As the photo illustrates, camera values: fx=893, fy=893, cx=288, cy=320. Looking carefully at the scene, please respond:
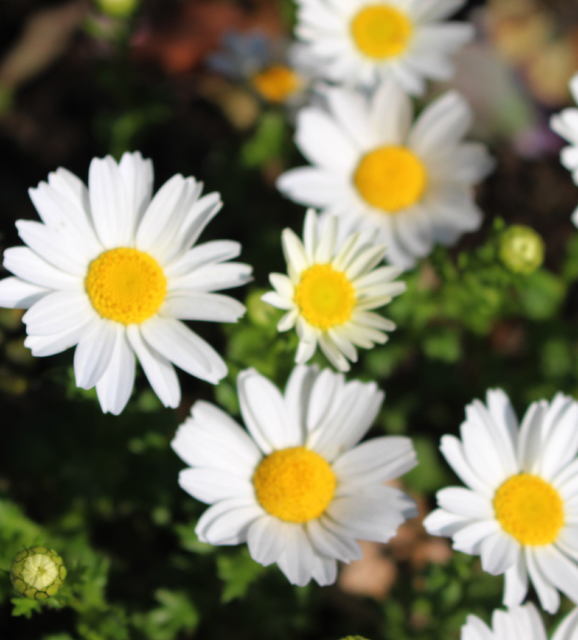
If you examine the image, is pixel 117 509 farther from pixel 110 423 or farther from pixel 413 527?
pixel 413 527

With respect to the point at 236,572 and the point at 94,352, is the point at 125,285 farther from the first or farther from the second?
the point at 236,572

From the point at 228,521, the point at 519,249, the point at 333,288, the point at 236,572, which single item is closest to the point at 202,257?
the point at 333,288

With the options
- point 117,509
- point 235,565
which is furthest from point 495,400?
point 117,509

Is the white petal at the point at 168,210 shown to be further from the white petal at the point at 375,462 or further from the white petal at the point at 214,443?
the white petal at the point at 375,462

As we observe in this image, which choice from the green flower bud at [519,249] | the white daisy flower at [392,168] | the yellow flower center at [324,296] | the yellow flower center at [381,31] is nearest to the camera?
the yellow flower center at [324,296]

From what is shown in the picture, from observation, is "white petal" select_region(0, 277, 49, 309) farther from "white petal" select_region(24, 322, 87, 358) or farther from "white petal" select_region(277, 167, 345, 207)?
"white petal" select_region(277, 167, 345, 207)

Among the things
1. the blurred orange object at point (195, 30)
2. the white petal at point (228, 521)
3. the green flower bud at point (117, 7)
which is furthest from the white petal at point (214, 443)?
the blurred orange object at point (195, 30)
